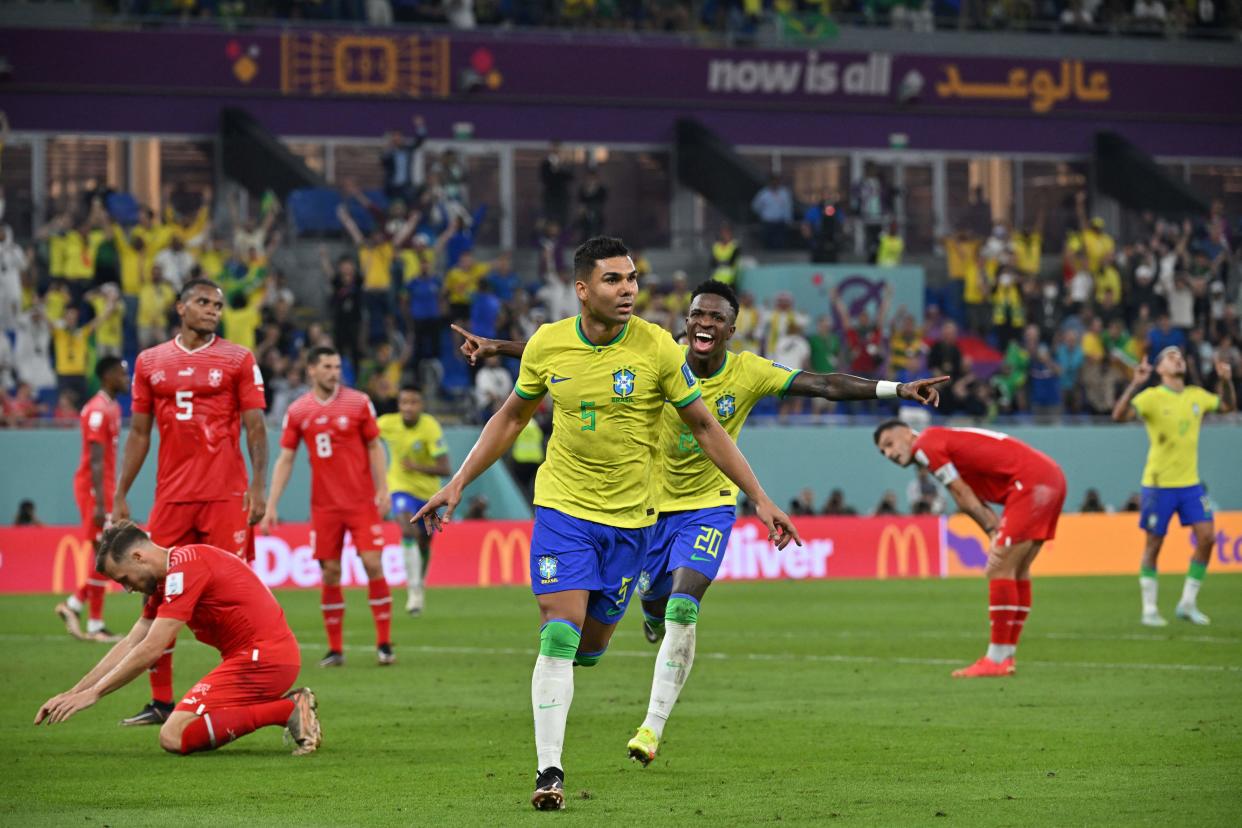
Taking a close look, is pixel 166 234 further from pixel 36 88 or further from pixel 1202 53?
pixel 1202 53

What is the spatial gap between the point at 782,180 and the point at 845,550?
14937mm

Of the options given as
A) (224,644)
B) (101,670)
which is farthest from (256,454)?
(101,670)

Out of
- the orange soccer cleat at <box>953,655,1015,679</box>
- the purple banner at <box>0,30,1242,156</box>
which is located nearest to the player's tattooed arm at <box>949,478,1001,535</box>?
the orange soccer cleat at <box>953,655,1015,679</box>

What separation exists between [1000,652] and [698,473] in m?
4.83

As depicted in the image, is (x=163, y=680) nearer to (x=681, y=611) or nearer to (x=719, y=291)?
(x=681, y=611)

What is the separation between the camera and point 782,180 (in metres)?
42.8

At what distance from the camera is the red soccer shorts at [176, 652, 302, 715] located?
35.8ft

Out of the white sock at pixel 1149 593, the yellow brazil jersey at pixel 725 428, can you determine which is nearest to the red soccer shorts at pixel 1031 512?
the yellow brazil jersey at pixel 725 428

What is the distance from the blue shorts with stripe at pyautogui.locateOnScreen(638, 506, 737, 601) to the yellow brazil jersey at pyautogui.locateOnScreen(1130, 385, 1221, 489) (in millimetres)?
9984

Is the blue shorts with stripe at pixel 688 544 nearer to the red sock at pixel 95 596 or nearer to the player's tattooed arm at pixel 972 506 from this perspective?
the player's tattooed arm at pixel 972 506

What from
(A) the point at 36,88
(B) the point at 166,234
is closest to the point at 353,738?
(B) the point at 166,234

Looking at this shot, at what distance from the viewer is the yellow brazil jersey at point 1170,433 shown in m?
20.1

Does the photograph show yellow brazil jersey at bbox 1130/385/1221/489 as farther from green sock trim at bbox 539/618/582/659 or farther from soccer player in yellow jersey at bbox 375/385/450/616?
green sock trim at bbox 539/618/582/659

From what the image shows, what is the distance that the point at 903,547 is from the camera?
30047mm
